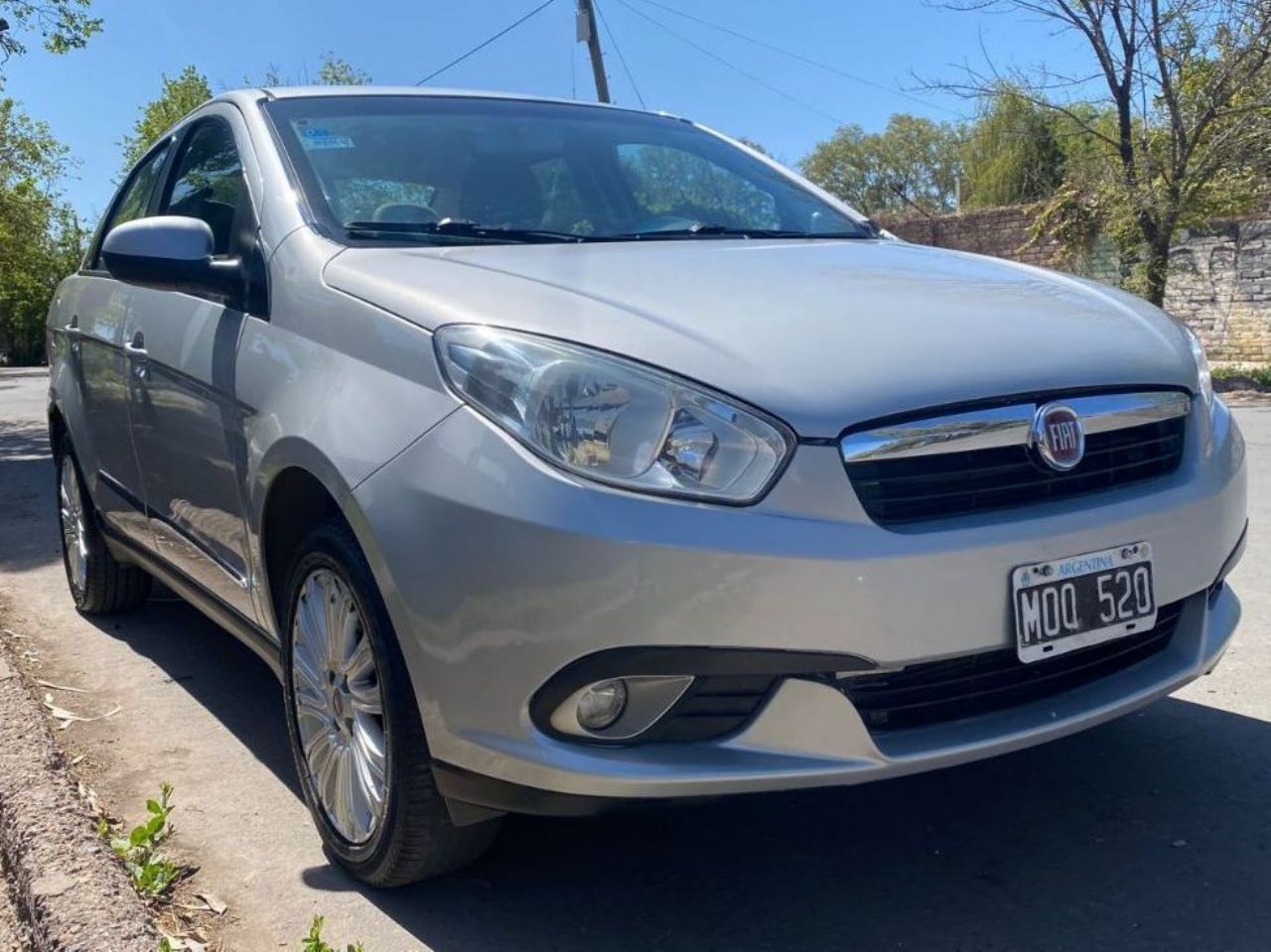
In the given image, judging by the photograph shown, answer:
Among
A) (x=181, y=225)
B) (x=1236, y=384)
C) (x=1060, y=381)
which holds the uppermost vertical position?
(x=181, y=225)

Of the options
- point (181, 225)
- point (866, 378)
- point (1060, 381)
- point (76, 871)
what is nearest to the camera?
point (866, 378)

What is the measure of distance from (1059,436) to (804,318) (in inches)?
19.8

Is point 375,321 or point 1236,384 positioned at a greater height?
point 375,321

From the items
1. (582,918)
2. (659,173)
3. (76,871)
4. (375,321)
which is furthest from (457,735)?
(659,173)

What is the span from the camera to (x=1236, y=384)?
13.8 metres

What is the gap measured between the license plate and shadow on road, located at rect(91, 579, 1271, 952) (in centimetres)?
52

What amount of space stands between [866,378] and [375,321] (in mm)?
940

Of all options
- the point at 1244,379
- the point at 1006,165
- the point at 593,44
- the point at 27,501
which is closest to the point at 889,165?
the point at 1006,165

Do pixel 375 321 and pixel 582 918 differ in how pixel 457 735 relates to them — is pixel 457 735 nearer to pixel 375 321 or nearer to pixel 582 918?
pixel 582 918

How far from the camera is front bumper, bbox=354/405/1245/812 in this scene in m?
2.09

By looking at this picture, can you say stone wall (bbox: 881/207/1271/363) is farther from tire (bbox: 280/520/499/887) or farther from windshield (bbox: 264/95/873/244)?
tire (bbox: 280/520/499/887)

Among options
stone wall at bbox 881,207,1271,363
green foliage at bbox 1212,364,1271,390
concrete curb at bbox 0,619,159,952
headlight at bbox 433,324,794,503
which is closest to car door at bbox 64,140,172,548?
concrete curb at bbox 0,619,159,952

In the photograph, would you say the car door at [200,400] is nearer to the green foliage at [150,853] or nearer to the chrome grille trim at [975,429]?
the green foliage at [150,853]

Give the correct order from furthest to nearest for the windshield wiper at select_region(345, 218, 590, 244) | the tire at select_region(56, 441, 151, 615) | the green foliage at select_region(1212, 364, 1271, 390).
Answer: the green foliage at select_region(1212, 364, 1271, 390) → the tire at select_region(56, 441, 151, 615) → the windshield wiper at select_region(345, 218, 590, 244)
